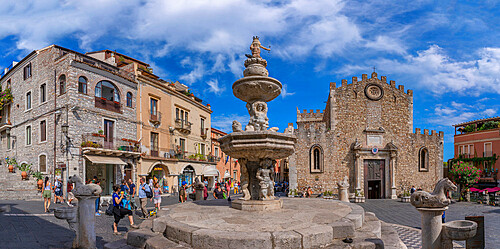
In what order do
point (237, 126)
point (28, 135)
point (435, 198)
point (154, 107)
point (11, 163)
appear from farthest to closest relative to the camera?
point (154, 107) → point (11, 163) → point (28, 135) → point (237, 126) → point (435, 198)

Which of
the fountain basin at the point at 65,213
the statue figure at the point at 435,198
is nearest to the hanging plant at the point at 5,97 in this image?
the fountain basin at the point at 65,213

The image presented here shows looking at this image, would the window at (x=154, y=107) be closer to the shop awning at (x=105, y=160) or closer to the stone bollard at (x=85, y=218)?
the shop awning at (x=105, y=160)

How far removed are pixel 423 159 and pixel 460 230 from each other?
26.6m

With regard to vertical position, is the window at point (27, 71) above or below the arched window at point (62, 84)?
above

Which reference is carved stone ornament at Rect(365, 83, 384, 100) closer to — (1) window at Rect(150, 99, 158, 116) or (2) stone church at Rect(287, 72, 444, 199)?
(2) stone church at Rect(287, 72, 444, 199)

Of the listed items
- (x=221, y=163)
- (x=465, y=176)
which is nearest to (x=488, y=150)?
(x=465, y=176)

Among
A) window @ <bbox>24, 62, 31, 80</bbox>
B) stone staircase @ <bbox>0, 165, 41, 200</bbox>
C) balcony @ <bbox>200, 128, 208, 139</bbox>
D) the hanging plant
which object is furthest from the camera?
balcony @ <bbox>200, 128, 208, 139</bbox>

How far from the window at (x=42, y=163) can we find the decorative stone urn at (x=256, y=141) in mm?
19714

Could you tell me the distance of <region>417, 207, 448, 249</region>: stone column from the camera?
434cm

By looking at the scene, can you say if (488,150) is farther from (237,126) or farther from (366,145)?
(237,126)

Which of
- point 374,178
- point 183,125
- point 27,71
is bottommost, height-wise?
point 374,178

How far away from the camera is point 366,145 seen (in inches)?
1000

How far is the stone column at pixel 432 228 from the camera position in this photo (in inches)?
171

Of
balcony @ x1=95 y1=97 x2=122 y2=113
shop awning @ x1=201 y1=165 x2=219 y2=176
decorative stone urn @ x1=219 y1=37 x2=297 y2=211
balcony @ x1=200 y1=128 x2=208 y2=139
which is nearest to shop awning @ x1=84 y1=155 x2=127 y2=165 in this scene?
balcony @ x1=95 y1=97 x2=122 y2=113
